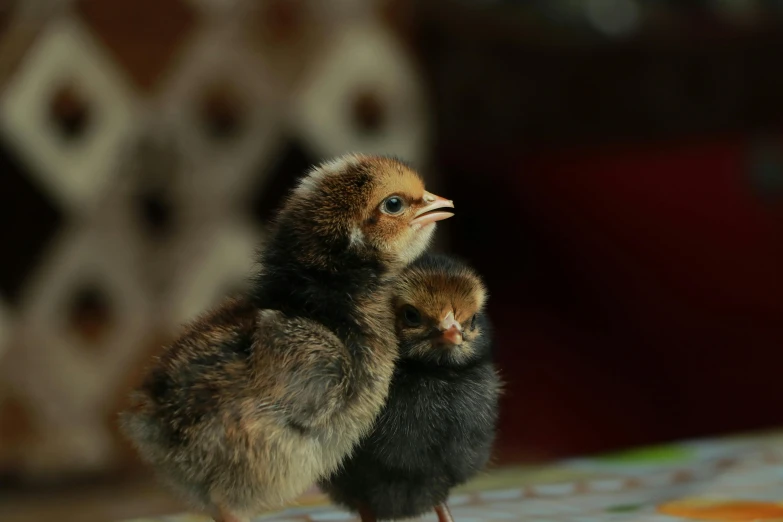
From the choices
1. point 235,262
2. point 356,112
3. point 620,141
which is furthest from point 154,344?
point 620,141

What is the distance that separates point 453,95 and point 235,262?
546mm

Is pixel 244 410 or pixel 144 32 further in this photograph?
pixel 144 32

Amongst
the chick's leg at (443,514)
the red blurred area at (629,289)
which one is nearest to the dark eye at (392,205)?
the chick's leg at (443,514)

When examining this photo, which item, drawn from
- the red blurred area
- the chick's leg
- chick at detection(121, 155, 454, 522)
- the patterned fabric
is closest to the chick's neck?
chick at detection(121, 155, 454, 522)

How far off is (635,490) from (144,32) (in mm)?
1129

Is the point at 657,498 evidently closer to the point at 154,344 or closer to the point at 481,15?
the point at 154,344

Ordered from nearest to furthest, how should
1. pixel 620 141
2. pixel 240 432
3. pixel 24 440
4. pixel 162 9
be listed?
pixel 240 432 < pixel 24 440 < pixel 162 9 < pixel 620 141

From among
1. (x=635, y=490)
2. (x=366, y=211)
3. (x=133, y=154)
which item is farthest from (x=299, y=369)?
(x=133, y=154)

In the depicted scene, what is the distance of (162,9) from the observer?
1.55 m

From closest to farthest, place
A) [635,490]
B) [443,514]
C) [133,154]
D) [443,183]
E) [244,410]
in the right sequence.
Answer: [244,410] < [443,514] < [635,490] < [133,154] < [443,183]

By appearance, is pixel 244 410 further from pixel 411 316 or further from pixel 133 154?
pixel 133 154

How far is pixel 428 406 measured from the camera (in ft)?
1.98

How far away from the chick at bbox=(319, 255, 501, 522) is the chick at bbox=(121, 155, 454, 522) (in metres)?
0.02

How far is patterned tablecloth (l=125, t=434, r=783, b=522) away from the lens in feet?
2.50
